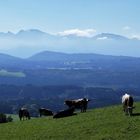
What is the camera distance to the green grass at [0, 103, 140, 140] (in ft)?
91.9

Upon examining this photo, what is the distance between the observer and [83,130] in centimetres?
3075

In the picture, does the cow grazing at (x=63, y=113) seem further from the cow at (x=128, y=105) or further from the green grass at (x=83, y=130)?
the cow at (x=128, y=105)

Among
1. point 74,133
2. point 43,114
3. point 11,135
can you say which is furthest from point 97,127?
point 43,114

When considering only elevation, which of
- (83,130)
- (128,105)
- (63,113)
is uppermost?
(128,105)

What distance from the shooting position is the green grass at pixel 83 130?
28016 millimetres

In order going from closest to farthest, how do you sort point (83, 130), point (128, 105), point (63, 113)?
point (83, 130), point (128, 105), point (63, 113)

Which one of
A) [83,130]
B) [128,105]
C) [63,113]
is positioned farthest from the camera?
[63,113]

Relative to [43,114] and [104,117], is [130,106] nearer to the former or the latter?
[104,117]

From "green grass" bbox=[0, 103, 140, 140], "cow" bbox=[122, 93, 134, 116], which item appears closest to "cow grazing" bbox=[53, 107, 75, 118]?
"green grass" bbox=[0, 103, 140, 140]

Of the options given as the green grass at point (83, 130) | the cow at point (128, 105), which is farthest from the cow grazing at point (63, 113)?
the cow at point (128, 105)

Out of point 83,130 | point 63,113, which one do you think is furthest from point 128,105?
point 63,113

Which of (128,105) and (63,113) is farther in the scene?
(63,113)

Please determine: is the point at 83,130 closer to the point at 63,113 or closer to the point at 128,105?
the point at 128,105

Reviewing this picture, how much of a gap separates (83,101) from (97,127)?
16055mm
